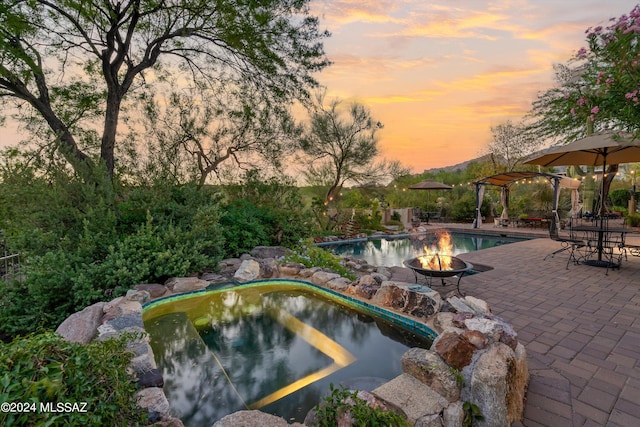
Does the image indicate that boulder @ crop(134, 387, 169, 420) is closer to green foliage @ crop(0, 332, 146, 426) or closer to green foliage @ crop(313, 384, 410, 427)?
green foliage @ crop(0, 332, 146, 426)

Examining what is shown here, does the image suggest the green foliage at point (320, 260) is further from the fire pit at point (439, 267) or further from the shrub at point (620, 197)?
the shrub at point (620, 197)

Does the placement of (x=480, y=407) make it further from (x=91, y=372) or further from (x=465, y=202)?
(x=465, y=202)

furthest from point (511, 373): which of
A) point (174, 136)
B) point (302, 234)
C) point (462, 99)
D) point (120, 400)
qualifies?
point (462, 99)

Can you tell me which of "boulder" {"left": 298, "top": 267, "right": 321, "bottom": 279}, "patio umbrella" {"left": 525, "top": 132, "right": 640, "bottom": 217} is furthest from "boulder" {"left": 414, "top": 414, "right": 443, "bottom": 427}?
"patio umbrella" {"left": 525, "top": 132, "right": 640, "bottom": 217}

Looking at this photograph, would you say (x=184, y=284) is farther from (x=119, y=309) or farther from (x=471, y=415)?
(x=471, y=415)

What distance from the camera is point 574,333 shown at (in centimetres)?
299

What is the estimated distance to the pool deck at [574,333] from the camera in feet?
6.41

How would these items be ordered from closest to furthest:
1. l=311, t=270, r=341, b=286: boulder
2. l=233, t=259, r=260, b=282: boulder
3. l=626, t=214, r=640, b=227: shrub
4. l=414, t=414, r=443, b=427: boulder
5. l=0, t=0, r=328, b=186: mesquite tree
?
l=414, t=414, r=443, b=427: boulder
l=311, t=270, r=341, b=286: boulder
l=233, t=259, r=260, b=282: boulder
l=0, t=0, r=328, b=186: mesquite tree
l=626, t=214, r=640, b=227: shrub

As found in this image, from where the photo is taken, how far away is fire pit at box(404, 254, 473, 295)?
404cm

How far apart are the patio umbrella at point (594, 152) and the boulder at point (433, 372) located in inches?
205

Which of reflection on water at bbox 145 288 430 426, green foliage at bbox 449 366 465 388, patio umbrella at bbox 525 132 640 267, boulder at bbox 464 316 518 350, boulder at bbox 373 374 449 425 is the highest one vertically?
patio umbrella at bbox 525 132 640 267

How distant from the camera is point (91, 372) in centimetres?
126

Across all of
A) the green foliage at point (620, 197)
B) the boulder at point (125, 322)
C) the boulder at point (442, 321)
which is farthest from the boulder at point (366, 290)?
the green foliage at point (620, 197)

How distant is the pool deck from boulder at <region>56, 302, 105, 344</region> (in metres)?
3.61
